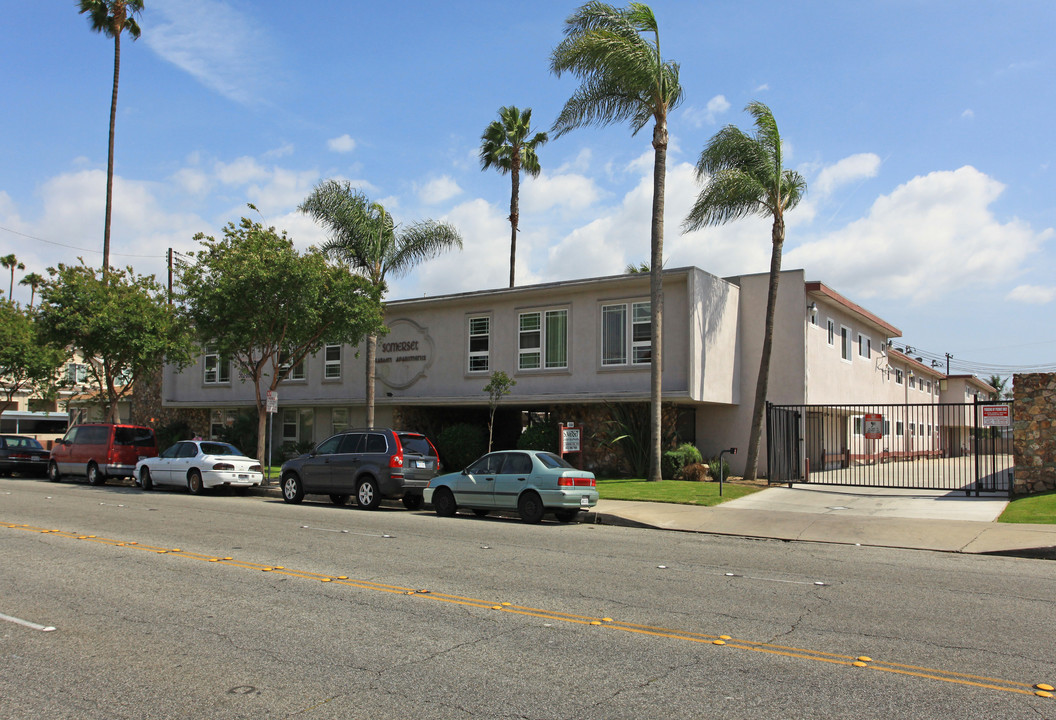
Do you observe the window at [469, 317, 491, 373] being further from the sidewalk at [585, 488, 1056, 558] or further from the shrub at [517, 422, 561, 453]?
the sidewalk at [585, 488, 1056, 558]

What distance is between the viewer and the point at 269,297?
22516mm

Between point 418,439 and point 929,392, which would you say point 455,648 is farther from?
point 929,392

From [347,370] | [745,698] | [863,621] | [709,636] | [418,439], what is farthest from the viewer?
[347,370]

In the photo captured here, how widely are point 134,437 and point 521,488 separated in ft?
50.1

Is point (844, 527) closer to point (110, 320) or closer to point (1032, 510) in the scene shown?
point (1032, 510)

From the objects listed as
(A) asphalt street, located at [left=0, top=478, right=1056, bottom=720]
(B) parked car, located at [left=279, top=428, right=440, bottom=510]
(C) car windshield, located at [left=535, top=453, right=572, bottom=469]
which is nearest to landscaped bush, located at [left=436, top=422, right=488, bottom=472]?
(B) parked car, located at [left=279, top=428, right=440, bottom=510]

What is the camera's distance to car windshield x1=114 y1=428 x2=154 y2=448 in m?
24.9

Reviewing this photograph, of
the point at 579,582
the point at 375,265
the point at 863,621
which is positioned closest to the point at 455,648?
the point at 579,582

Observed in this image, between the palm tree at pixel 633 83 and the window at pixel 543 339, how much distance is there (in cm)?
389

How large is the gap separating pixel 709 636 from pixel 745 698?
1.58m

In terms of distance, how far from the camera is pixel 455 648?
6418 millimetres

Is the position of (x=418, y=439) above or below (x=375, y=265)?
below

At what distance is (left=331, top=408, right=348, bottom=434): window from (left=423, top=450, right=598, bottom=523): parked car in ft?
49.0

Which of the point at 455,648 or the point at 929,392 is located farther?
the point at 929,392
